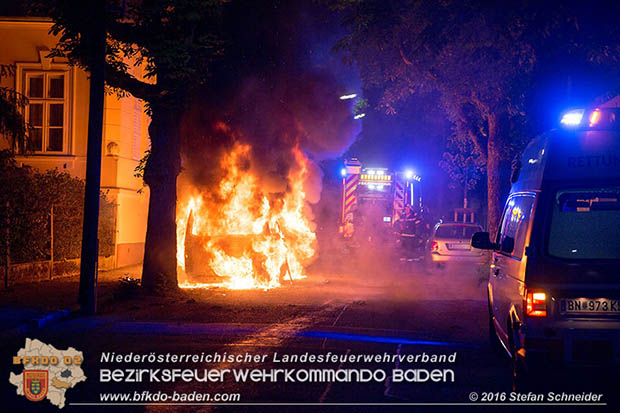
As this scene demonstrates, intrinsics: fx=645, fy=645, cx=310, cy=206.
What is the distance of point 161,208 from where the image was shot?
1388 centimetres

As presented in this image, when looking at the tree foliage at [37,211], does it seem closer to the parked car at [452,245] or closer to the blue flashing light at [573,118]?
the parked car at [452,245]

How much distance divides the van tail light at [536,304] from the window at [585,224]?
601 millimetres

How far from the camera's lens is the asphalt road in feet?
20.0

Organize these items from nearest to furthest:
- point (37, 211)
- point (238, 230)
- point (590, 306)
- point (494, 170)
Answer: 1. point (590, 306)
2. point (37, 211)
3. point (238, 230)
4. point (494, 170)

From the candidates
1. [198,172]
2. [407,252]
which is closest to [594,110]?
[198,172]

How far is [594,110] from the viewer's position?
6.50 metres

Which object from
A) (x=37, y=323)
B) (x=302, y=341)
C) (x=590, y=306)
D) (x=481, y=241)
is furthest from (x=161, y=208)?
(x=590, y=306)

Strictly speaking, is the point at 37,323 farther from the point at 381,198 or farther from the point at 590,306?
the point at 381,198

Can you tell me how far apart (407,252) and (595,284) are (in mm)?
20886

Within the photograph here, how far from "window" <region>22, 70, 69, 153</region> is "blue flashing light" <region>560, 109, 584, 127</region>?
56.4 ft

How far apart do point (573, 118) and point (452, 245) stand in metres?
12.4

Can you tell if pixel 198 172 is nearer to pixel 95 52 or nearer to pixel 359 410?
pixel 95 52

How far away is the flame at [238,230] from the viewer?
16.5m

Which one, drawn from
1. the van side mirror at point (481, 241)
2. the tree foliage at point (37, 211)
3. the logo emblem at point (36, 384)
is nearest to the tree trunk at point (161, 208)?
the tree foliage at point (37, 211)
